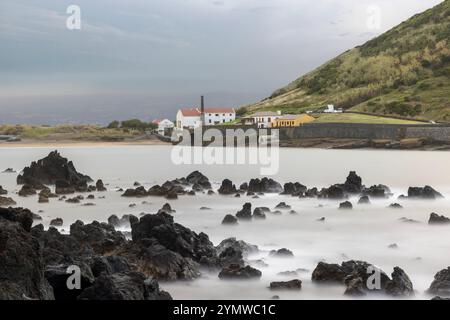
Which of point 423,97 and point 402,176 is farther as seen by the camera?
point 423,97

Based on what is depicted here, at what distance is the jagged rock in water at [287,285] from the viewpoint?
61.0 ft

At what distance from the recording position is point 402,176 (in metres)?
65.1

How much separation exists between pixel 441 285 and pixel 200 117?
162764mm

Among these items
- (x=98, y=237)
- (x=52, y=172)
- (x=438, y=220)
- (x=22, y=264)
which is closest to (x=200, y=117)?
(x=52, y=172)

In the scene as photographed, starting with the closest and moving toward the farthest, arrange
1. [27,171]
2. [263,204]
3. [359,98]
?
[263,204] < [27,171] < [359,98]

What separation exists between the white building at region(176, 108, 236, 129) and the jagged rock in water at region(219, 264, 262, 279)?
509ft

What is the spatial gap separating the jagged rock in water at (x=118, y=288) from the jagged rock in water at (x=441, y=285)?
349 inches

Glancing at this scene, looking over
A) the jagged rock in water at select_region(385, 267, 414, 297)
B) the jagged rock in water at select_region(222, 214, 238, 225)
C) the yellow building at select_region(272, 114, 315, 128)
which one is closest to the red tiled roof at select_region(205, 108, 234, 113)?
the yellow building at select_region(272, 114, 315, 128)

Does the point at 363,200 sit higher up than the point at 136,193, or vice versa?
the point at 363,200

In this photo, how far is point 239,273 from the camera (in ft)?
64.0

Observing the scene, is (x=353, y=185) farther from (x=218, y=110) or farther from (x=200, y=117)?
(x=218, y=110)
